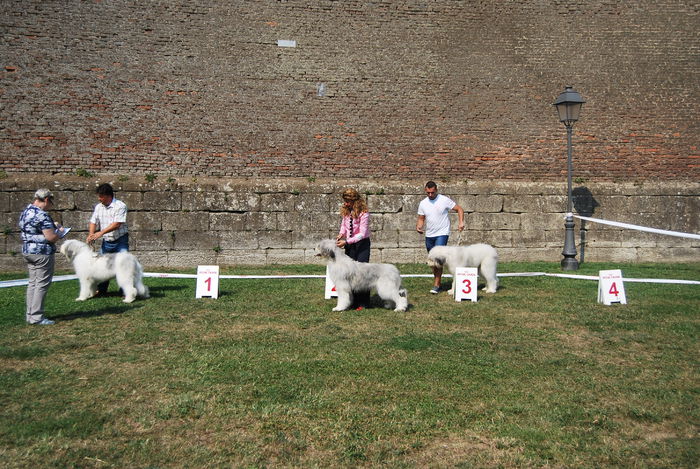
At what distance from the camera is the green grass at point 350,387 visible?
3252 mm

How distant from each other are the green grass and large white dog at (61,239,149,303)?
21.2 inches

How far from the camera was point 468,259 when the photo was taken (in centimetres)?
871

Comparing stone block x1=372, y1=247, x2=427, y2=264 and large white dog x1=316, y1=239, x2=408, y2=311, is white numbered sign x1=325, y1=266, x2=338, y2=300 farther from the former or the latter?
stone block x1=372, y1=247, x2=427, y2=264

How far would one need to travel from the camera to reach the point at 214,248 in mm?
12438

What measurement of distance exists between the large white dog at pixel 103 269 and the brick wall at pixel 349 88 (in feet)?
15.7

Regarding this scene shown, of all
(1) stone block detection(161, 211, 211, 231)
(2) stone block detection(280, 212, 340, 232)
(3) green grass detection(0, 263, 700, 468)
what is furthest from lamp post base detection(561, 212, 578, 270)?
(1) stone block detection(161, 211, 211, 231)

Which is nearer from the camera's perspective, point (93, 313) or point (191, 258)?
point (93, 313)

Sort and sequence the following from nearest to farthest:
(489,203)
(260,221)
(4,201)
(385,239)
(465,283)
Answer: (465,283)
(4,201)
(260,221)
(385,239)
(489,203)

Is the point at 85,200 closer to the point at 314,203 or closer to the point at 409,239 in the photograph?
the point at 314,203

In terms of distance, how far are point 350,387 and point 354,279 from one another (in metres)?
3.18

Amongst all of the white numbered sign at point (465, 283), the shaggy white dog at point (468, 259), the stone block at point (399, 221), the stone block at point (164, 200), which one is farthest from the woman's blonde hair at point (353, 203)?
the stone block at point (164, 200)

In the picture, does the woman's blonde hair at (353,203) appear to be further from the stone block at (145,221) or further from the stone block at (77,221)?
the stone block at (77,221)

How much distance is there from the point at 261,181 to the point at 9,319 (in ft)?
22.2

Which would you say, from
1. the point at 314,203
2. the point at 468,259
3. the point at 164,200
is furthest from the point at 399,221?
the point at 164,200
